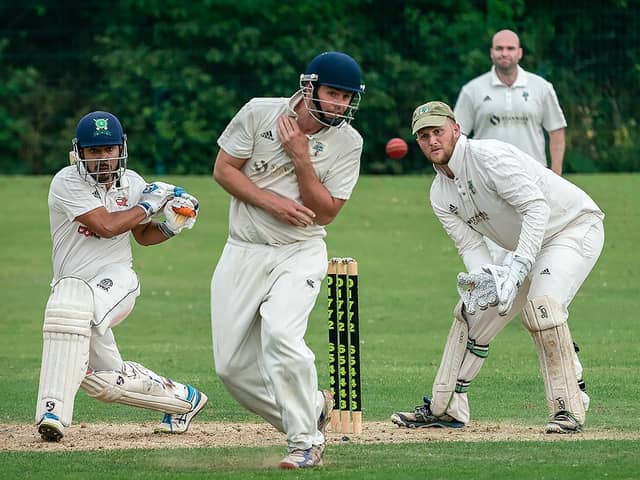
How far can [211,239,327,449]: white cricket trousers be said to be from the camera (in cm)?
593

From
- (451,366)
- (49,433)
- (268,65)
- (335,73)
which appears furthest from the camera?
(268,65)

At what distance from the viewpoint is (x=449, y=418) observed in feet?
24.3

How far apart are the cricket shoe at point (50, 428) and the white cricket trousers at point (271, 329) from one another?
2.83ft

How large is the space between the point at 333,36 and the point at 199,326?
41.5 feet

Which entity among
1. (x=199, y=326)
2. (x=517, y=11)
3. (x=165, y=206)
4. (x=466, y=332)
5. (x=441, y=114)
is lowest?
(x=199, y=326)

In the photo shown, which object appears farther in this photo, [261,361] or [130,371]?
[130,371]

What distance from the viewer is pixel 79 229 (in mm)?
6840

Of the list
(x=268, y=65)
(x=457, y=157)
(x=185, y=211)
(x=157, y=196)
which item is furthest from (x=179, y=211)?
(x=268, y=65)

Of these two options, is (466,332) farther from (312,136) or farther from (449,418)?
(312,136)

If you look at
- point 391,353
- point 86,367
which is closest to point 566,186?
point 86,367

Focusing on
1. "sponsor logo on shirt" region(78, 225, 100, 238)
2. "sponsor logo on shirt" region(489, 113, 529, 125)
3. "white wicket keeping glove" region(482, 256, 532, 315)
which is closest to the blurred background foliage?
"sponsor logo on shirt" region(489, 113, 529, 125)

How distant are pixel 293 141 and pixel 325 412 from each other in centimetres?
130

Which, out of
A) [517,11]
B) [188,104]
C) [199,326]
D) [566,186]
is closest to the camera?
[566,186]

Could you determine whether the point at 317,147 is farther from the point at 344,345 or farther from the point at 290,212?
the point at 344,345
